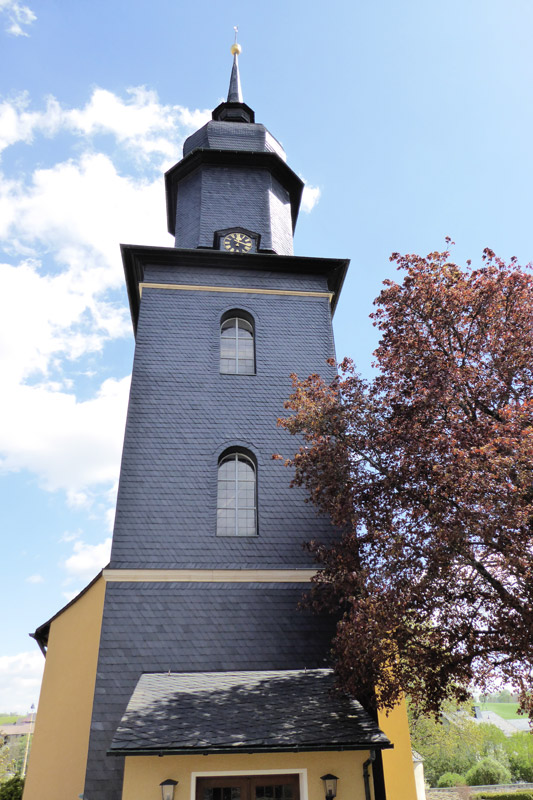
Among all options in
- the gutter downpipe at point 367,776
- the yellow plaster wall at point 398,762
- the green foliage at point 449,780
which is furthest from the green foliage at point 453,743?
the gutter downpipe at point 367,776

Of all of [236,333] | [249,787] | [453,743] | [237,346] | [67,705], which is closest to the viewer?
[249,787]

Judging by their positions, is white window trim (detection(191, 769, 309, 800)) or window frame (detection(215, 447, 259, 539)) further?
window frame (detection(215, 447, 259, 539))

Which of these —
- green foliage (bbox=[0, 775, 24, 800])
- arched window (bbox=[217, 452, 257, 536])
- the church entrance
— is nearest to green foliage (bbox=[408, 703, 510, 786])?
green foliage (bbox=[0, 775, 24, 800])

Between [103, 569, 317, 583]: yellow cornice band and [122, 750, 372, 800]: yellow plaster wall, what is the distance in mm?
2919

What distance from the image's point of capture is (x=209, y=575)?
10.7 metres

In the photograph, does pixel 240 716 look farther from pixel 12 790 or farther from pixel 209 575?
pixel 12 790

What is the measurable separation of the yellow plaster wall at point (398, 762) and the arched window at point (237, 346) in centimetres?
743

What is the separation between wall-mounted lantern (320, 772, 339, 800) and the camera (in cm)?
823

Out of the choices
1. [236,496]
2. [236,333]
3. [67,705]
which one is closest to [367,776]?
[236,496]

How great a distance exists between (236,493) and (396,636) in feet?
15.5

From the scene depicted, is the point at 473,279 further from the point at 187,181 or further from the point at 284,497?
the point at 187,181

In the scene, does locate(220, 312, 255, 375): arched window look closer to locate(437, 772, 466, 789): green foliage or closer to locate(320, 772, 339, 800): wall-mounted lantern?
locate(320, 772, 339, 800): wall-mounted lantern

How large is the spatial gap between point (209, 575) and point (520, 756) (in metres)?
46.5

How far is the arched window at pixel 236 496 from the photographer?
1166 cm
